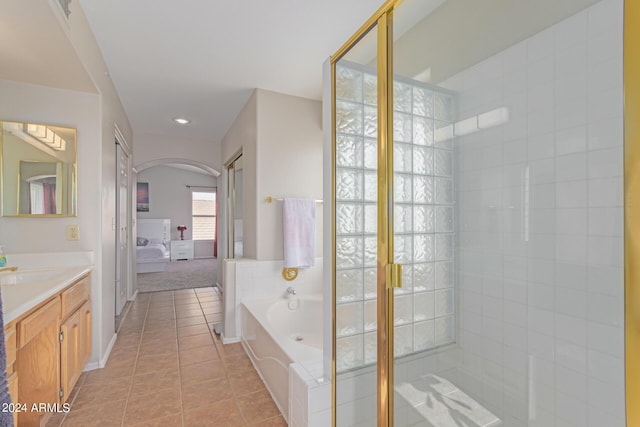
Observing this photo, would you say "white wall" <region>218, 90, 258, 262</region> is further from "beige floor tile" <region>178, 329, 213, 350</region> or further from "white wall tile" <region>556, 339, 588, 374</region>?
"white wall tile" <region>556, 339, 588, 374</region>

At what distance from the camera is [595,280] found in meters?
0.92

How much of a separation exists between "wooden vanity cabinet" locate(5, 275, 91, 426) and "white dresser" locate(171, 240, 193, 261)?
269 inches

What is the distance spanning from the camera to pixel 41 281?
5.74 feet

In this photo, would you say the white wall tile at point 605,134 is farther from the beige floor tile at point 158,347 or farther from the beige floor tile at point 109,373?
the beige floor tile at point 158,347

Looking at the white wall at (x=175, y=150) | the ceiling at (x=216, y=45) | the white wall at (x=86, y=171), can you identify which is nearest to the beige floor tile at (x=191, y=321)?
the white wall at (x=86, y=171)

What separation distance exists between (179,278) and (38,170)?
424 cm

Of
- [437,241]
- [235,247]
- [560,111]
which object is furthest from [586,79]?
[235,247]

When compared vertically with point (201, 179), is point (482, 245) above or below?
below

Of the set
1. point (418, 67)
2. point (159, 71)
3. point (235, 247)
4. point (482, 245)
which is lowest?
point (235, 247)

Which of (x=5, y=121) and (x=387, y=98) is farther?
(x=5, y=121)

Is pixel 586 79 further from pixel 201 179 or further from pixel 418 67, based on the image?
pixel 201 179

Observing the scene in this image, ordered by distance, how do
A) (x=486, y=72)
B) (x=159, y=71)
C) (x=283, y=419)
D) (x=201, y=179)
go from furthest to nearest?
(x=201, y=179) → (x=159, y=71) → (x=283, y=419) → (x=486, y=72)

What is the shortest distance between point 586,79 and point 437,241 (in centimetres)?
70

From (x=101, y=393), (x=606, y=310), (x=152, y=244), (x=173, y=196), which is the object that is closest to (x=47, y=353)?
(x=101, y=393)
